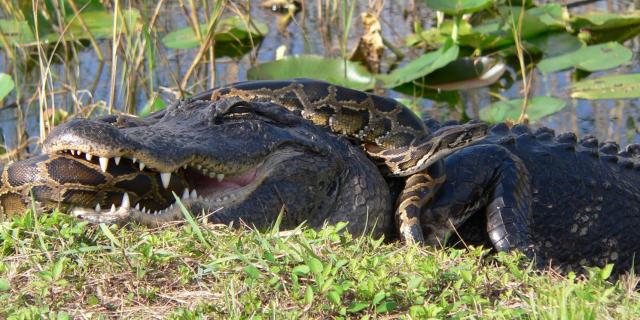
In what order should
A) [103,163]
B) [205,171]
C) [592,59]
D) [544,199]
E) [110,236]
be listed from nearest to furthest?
[110,236]
[103,163]
[205,171]
[544,199]
[592,59]

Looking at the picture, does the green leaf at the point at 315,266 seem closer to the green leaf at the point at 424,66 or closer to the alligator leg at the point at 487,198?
the alligator leg at the point at 487,198

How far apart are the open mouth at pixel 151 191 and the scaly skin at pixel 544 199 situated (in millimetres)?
1379

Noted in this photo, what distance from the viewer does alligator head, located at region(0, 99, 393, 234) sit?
4.26 metres

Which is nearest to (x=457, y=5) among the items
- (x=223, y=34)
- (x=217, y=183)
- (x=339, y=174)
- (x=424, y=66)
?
(x=424, y=66)

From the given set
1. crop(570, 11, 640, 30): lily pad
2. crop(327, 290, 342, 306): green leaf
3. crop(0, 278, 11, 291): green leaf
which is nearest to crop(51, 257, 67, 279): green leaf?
crop(0, 278, 11, 291): green leaf

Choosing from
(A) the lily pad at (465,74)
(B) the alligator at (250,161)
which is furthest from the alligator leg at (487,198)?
(A) the lily pad at (465,74)

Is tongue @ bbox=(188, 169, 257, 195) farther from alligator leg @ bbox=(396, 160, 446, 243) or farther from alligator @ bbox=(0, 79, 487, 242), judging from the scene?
alligator leg @ bbox=(396, 160, 446, 243)

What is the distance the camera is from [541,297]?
11.3 feet

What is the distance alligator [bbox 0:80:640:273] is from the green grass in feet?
1.53

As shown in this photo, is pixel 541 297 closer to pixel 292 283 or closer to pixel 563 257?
pixel 292 283

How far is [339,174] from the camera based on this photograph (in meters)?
5.28

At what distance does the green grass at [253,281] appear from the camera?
3.29 m

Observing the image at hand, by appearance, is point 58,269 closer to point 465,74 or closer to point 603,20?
point 465,74

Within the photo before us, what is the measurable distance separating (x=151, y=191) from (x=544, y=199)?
2.65 meters
